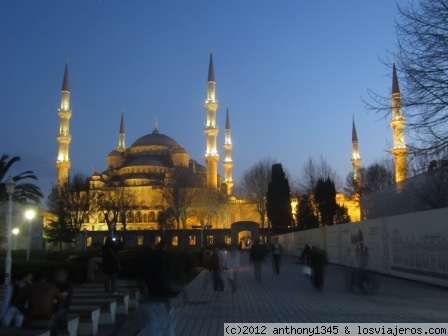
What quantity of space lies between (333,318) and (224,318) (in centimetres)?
201

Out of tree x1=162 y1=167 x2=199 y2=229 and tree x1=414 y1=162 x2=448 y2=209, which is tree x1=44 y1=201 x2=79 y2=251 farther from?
tree x1=414 y1=162 x2=448 y2=209

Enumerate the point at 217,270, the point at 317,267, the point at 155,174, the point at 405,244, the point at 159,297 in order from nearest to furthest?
the point at 159,297
the point at 317,267
the point at 217,270
the point at 405,244
the point at 155,174

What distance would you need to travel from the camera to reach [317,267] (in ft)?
46.8

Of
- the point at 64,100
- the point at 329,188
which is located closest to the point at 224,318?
the point at 329,188

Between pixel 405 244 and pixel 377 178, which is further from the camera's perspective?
pixel 377 178

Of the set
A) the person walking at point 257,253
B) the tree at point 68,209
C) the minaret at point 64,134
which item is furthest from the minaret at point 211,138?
the person walking at point 257,253

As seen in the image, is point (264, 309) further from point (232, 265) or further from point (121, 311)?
point (232, 265)

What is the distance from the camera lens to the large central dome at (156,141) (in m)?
101

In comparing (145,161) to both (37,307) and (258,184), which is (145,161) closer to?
(258,184)

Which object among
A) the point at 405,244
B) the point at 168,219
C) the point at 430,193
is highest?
the point at 168,219

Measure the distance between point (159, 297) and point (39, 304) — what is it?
1.60 meters

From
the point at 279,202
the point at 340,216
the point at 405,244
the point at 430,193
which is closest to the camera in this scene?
the point at 405,244

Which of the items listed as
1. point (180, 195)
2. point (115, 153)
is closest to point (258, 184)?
point (180, 195)

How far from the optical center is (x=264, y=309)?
35.2 feet
